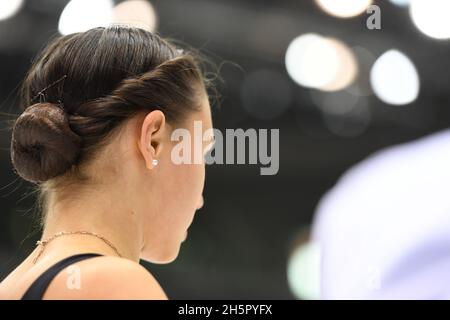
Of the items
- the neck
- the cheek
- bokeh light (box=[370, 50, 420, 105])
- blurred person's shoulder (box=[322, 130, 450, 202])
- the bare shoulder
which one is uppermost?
bokeh light (box=[370, 50, 420, 105])

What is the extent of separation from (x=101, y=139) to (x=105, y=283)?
250mm

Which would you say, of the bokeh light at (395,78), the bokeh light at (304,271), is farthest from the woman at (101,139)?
the bokeh light at (304,271)

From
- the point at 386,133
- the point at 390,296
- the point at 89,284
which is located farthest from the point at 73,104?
the point at 386,133

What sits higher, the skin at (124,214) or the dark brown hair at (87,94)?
the dark brown hair at (87,94)

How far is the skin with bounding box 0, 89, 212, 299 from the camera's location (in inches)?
32.0

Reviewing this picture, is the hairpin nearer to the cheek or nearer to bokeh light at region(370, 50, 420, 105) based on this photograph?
the cheek

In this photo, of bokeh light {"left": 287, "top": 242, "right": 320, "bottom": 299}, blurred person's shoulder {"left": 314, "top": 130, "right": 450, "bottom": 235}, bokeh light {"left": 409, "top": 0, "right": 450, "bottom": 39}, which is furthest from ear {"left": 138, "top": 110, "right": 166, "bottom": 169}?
bokeh light {"left": 287, "top": 242, "right": 320, "bottom": 299}

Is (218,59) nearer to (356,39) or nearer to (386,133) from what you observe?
(356,39)

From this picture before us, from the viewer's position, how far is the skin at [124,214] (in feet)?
2.67

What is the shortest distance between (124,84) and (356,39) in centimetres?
255

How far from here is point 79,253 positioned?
2.90 feet

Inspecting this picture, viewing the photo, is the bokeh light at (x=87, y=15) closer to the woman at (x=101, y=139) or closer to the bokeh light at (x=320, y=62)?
the bokeh light at (x=320, y=62)

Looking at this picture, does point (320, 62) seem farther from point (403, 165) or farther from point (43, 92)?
point (43, 92)

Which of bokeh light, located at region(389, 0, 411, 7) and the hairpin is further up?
bokeh light, located at region(389, 0, 411, 7)
